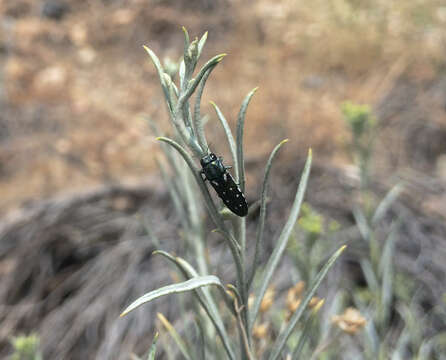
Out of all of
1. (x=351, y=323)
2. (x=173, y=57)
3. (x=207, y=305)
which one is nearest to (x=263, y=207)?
(x=207, y=305)

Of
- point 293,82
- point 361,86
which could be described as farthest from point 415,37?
point 293,82

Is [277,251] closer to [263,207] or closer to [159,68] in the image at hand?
[263,207]

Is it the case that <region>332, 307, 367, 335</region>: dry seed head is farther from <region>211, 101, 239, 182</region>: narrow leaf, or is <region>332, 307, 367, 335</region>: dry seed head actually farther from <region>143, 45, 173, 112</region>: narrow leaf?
<region>143, 45, 173, 112</region>: narrow leaf

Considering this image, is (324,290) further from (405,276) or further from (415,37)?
(415,37)

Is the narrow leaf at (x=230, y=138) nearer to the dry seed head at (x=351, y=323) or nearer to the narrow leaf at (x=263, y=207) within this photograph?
the narrow leaf at (x=263, y=207)

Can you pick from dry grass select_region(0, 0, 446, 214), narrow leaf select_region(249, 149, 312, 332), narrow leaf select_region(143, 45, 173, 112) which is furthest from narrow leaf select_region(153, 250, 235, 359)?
dry grass select_region(0, 0, 446, 214)

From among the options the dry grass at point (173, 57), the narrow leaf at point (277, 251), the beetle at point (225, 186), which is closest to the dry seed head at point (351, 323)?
the narrow leaf at point (277, 251)

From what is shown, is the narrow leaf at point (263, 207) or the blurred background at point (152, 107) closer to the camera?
the narrow leaf at point (263, 207)
